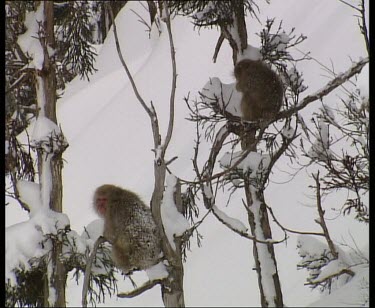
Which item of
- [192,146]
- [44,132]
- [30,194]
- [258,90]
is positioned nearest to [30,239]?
[30,194]

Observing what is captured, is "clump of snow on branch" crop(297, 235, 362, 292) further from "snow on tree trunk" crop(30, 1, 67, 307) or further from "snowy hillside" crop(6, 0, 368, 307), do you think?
"snow on tree trunk" crop(30, 1, 67, 307)

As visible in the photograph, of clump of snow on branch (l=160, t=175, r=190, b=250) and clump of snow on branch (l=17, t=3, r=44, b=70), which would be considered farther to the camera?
clump of snow on branch (l=17, t=3, r=44, b=70)

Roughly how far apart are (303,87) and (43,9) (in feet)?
1.78

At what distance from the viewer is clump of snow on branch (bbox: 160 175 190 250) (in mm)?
1052

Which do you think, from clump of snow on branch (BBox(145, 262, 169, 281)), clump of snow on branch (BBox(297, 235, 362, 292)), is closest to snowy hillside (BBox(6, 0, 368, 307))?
clump of snow on branch (BBox(297, 235, 362, 292))

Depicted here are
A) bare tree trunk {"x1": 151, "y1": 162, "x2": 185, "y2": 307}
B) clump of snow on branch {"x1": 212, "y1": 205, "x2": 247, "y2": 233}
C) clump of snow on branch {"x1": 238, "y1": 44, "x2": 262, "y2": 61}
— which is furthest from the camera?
clump of snow on branch {"x1": 238, "y1": 44, "x2": 262, "y2": 61}

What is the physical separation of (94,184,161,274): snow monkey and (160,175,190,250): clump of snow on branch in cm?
2

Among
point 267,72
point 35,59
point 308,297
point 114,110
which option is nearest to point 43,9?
point 35,59

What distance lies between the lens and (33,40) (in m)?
1.18

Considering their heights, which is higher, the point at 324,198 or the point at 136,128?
the point at 136,128

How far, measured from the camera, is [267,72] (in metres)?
1.24

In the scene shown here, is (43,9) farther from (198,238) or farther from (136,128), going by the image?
(198,238)

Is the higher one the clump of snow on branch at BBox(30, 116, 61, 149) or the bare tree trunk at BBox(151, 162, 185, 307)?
the clump of snow on branch at BBox(30, 116, 61, 149)

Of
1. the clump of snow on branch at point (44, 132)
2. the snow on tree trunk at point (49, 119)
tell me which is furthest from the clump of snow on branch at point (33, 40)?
the clump of snow on branch at point (44, 132)
